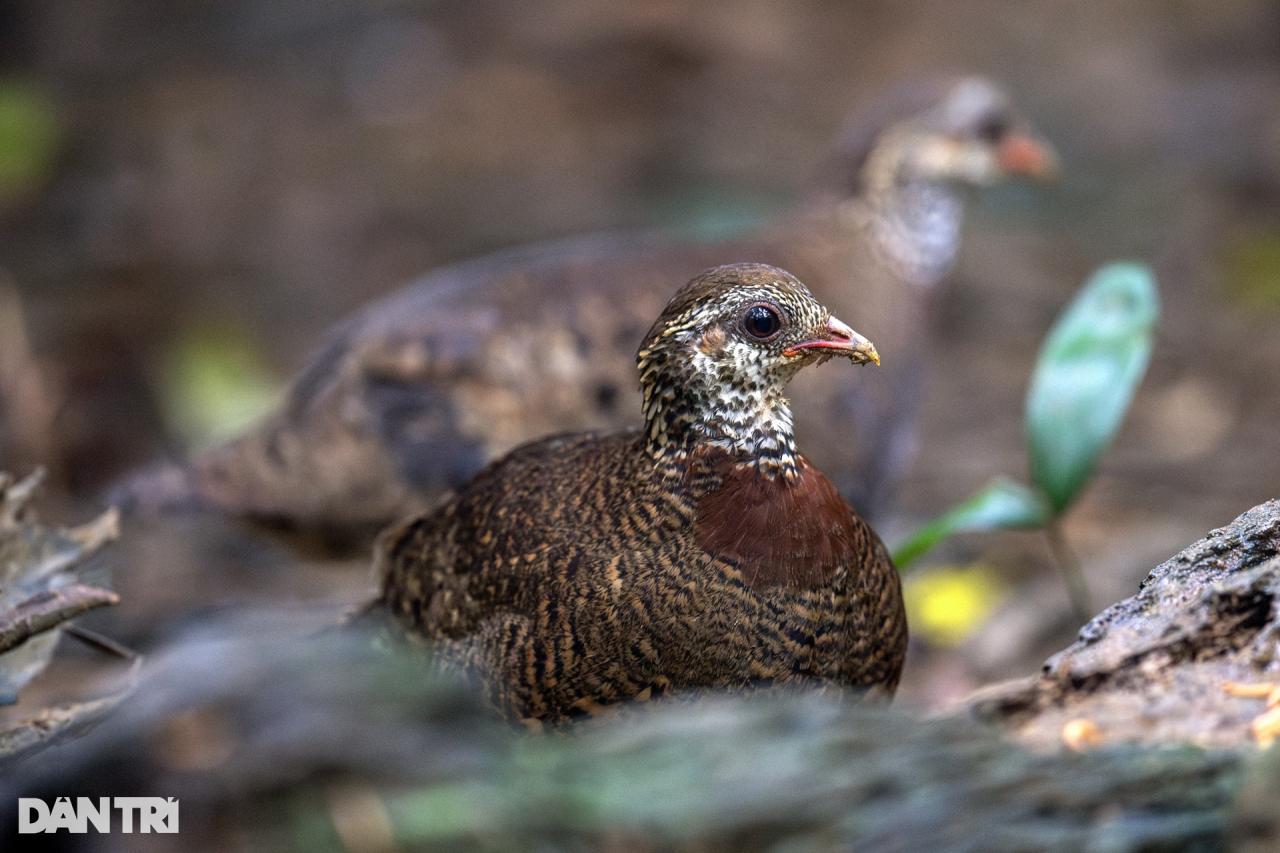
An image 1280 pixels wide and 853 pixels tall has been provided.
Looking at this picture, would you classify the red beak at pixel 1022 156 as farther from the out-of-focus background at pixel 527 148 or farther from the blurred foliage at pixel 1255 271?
the blurred foliage at pixel 1255 271

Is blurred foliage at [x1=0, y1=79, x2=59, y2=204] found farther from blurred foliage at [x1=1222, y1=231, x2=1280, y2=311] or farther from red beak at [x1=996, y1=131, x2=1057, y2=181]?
blurred foliage at [x1=1222, y1=231, x2=1280, y2=311]

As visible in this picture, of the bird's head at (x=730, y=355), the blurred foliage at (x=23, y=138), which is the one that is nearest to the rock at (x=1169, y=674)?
the bird's head at (x=730, y=355)

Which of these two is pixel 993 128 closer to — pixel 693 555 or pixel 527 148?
pixel 693 555

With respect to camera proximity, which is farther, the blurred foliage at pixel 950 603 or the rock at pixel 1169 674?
the blurred foliage at pixel 950 603

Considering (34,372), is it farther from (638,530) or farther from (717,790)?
(717,790)

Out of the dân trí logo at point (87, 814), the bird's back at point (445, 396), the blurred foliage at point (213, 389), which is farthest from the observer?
the blurred foliage at point (213, 389)

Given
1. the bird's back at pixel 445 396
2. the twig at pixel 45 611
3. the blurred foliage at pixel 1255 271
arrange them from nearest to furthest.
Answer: the twig at pixel 45 611 → the bird's back at pixel 445 396 → the blurred foliage at pixel 1255 271

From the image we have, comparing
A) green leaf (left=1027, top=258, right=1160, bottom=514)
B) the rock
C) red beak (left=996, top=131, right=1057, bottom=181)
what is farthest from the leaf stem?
red beak (left=996, top=131, right=1057, bottom=181)

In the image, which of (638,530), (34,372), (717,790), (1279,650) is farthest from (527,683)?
(34,372)

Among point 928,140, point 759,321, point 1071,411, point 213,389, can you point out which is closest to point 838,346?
point 759,321
